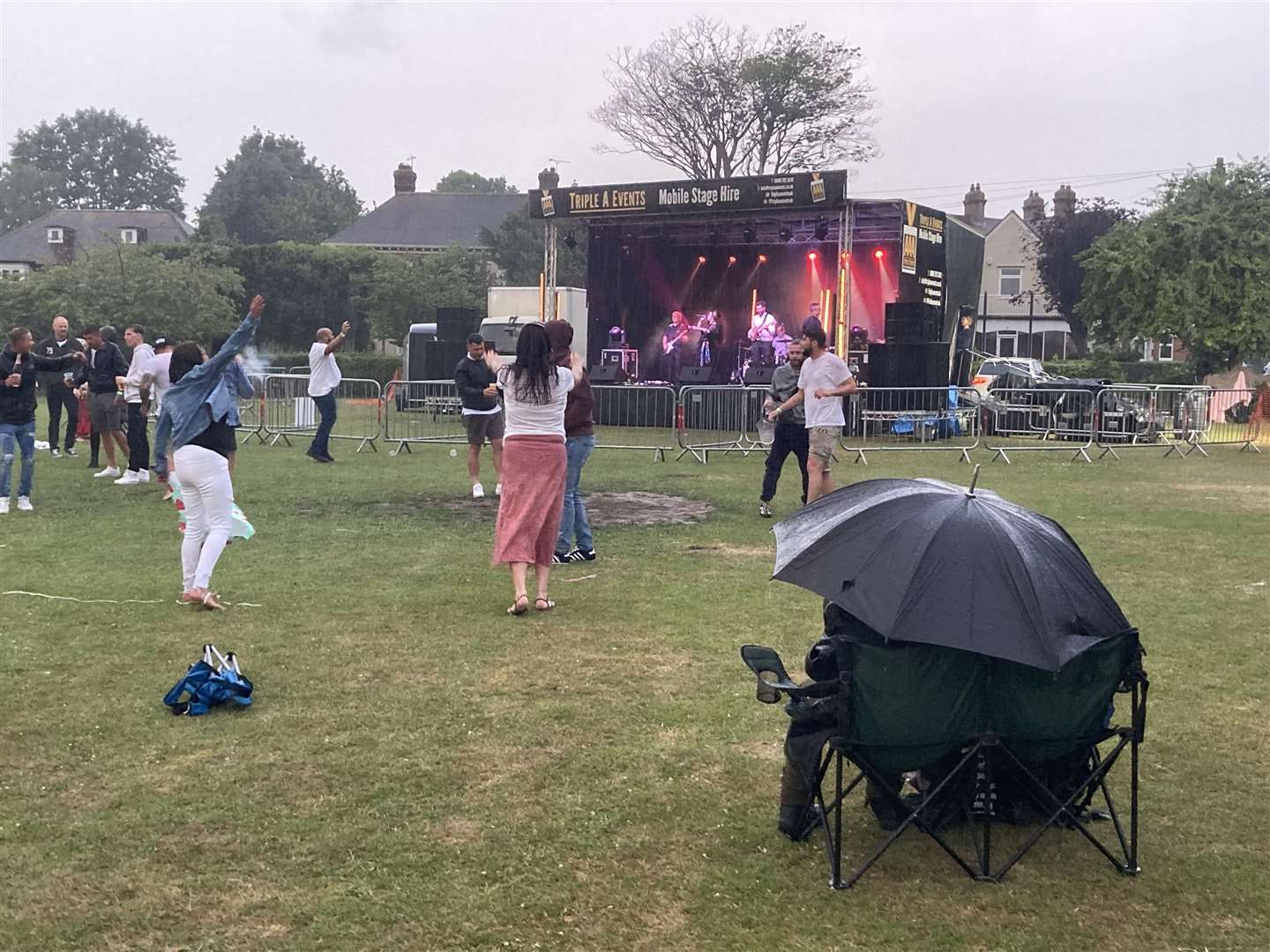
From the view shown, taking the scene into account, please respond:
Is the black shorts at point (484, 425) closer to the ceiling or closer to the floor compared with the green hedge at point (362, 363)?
closer to the floor

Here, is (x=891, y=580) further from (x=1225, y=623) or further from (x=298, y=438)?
(x=298, y=438)

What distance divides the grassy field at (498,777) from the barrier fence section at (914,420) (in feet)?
32.3

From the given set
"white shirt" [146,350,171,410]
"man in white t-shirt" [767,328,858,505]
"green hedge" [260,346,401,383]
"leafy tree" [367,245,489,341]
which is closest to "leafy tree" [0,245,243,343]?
"green hedge" [260,346,401,383]

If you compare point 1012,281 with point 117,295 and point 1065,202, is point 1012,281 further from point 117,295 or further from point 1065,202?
point 117,295

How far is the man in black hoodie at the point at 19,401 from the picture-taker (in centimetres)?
1071

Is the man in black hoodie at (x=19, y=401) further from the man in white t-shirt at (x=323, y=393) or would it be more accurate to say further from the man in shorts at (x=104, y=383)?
the man in white t-shirt at (x=323, y=393)

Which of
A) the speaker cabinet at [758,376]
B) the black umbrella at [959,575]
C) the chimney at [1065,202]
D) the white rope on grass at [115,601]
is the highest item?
the chimney at [1065,202]

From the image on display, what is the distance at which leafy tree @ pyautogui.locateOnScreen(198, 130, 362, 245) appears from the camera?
75.4m

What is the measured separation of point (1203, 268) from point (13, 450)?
28025mm

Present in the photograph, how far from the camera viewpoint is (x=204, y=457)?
715 cm

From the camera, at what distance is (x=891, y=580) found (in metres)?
3.45

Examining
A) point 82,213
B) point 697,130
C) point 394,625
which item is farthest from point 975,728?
point 82,213

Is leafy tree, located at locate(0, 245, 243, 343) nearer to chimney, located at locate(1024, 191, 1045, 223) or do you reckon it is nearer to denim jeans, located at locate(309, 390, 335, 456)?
denim jeans, located at locate(309, 390, 335, 456)

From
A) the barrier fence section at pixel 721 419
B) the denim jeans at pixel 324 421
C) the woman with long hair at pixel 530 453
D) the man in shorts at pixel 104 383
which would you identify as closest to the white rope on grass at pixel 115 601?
the woman with long hair at pixel 530 453
